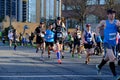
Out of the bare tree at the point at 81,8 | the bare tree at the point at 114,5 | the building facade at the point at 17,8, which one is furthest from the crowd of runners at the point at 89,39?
the building facade at the point at 17,8

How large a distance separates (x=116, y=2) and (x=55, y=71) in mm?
28852

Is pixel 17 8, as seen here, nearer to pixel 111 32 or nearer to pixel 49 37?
pixel 49 37

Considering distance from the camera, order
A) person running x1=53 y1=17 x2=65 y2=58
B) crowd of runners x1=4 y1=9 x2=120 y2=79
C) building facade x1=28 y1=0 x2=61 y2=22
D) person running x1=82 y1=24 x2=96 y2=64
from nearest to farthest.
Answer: crowd of runners x1=4 y1=9 x2=120 y2=79 → person running x1=82 y1=24 x2=96 y2=64 → person running x1=53 y1=17 x2=65 y2=58 → building facade x1=28 y1=0 x2=61 y2=22

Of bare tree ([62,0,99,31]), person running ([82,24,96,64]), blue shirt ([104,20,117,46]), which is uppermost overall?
bare tree ([62,0,99,31])

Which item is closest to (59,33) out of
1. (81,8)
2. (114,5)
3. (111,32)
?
(111,32)

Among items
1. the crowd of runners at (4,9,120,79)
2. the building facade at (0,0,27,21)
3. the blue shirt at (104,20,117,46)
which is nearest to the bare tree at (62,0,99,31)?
the crowd of runners at (4,9,120,79)

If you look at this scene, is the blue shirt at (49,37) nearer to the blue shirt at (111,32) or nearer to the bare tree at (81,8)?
the blue shirt at (111,32)

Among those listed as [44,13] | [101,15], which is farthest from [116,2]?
[44,13]

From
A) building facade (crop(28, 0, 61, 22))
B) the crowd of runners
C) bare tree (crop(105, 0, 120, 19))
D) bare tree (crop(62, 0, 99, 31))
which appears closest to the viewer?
the crowd of runners

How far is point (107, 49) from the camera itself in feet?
35.6

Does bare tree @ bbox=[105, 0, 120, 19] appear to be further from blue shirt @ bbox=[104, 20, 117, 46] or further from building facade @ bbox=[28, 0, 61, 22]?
building facade @ bbox=[28, 0, 61, 22]

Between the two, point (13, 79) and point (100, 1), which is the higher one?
point (100, 1)

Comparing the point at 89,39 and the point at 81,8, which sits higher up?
the point at 81,8

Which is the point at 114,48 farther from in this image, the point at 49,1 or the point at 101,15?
the point at 49,1
